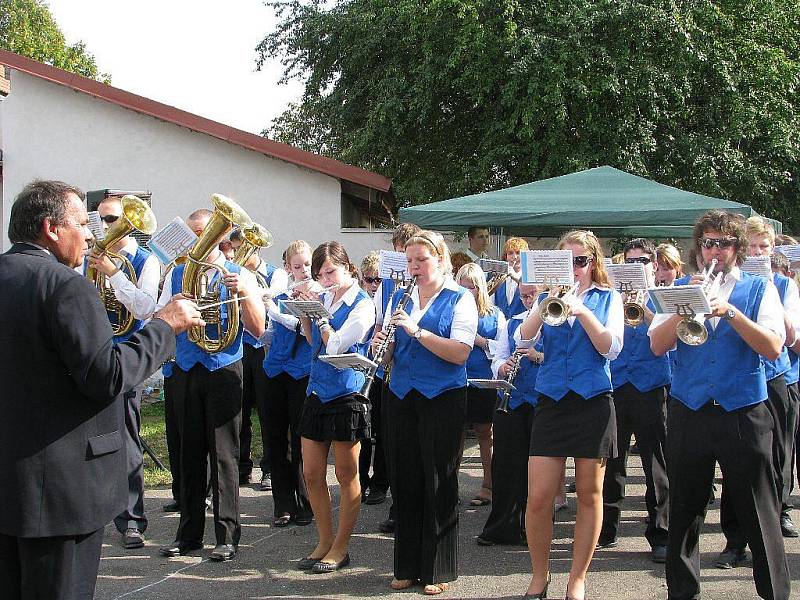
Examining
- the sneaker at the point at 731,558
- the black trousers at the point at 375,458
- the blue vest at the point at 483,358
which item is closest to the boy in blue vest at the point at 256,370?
the black trousers at the point at 375,458

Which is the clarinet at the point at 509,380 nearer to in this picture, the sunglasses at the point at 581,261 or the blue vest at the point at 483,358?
the sunglasses at the point at 581,261

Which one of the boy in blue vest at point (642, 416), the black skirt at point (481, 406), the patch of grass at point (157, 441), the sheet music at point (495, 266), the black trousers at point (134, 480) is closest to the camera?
the boy in blue vest at point (642, 416)

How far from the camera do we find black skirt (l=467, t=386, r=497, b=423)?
6922 millimetres

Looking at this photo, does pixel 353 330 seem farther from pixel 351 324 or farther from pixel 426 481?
pixel 426 481

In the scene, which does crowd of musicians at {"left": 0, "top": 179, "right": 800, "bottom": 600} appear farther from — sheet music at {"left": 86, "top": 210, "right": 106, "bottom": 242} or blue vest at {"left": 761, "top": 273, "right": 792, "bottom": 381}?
sheet music at {"left": 86, "top": 210, "right": 106, "bottom": 242}

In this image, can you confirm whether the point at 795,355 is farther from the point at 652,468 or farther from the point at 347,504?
the point at 347,504

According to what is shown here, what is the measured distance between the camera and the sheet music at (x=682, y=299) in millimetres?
3836

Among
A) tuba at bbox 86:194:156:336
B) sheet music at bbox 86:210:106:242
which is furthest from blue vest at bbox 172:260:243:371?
sheet music at bbox 86:210:106:242

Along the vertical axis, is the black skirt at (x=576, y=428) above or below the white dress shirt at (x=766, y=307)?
below

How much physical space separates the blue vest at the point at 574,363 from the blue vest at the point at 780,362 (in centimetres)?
119

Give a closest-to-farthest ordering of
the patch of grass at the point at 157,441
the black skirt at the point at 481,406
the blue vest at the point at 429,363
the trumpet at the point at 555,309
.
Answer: the trumpet at the point at 555,309 < the blue vest at the point at 429,363 < the black skirt at the point at 481,406 < the patch of grass at the point at 157,441

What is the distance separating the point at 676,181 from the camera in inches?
693

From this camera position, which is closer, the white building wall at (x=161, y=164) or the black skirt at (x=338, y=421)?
the black skirt at (x=338, y=421)

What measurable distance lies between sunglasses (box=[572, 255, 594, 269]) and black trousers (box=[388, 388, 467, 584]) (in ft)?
3.16
